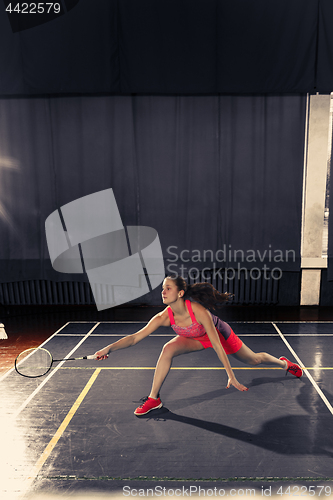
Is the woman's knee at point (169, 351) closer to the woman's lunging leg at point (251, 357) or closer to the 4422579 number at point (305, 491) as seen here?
the woman's lunging leg at point (251, 357)

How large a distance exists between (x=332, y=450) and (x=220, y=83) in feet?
19.8

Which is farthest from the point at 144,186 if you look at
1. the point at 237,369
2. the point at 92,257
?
the point at 237,369

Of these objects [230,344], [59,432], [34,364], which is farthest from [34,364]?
[230,344]

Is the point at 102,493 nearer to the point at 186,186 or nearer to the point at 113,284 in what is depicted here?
the point at 113,284

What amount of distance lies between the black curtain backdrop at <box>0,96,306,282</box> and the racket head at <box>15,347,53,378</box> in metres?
2.76

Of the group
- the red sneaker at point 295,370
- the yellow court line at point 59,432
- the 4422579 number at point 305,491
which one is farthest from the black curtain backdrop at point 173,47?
the 4422579 number at point 305,491

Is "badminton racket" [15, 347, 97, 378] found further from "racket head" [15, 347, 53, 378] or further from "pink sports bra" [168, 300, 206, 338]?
"pink sports bra" [168, 300, 206, 338]

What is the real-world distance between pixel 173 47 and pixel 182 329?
17.7 feet

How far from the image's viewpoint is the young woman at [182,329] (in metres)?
3.47

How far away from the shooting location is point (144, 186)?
7469mm

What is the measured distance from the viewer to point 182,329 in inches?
146

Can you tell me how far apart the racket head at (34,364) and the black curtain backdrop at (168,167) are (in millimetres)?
2757

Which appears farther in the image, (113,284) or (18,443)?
(113,284)

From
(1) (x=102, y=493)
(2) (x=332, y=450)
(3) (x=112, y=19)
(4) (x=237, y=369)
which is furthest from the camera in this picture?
(3) (x=112, y=19)
